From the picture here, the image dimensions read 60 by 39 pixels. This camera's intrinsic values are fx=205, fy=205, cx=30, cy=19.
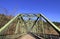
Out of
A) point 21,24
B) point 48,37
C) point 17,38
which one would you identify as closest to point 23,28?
point 21,24

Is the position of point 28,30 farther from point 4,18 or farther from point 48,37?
point 4,18

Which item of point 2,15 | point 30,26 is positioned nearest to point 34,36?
point 30,26

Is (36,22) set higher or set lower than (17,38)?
higher

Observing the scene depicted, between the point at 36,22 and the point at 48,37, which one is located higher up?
the point at 36,22

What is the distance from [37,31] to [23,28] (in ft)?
7.30

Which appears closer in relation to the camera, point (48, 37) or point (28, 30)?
point (48, 37)

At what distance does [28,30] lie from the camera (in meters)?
29.6

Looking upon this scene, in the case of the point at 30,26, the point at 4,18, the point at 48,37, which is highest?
the point at 4,18

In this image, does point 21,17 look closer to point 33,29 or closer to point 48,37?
point 33,29

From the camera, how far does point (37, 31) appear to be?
97.3 ft

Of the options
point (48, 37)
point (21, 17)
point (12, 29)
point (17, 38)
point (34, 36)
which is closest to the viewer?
point (48, 37)

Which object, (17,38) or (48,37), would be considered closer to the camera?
(48,37)

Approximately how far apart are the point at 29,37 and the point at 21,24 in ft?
10.1

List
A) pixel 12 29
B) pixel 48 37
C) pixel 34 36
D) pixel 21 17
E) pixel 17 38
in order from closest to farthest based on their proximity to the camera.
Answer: pixel 48 37, pixel 17 38, pixel 34 36, pixel 21 17, pixel 12 29
